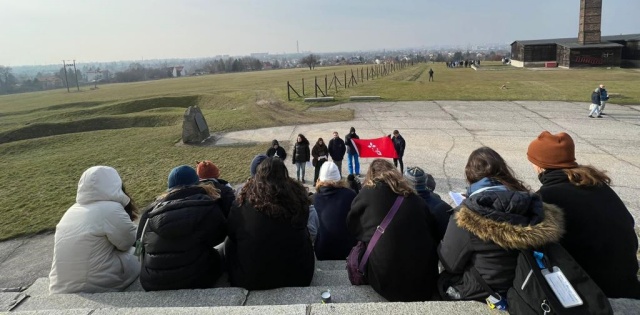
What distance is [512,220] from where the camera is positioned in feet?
8.59

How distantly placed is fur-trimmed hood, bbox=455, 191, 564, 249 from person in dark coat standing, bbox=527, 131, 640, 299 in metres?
0.39

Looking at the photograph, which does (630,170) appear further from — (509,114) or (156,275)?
(156,275)

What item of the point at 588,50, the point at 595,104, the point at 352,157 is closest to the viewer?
the point at 352,157

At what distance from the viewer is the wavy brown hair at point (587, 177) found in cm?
307

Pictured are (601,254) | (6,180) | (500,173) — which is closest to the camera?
(601,254)

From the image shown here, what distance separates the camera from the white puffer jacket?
386cm

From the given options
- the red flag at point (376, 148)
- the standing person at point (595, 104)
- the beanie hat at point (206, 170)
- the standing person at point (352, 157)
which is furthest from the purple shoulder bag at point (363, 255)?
the standing person at point (595, 104)

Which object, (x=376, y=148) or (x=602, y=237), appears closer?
(x=602, y=237)

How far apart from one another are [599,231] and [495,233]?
966 millimetres

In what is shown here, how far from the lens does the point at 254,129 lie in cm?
1886

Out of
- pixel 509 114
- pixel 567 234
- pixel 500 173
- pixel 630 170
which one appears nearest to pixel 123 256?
pixel 500 173

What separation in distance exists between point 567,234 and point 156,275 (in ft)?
11.3

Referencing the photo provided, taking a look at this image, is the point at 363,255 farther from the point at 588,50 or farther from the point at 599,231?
the point at 588,50

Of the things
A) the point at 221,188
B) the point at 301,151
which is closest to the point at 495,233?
the point at 221,188
